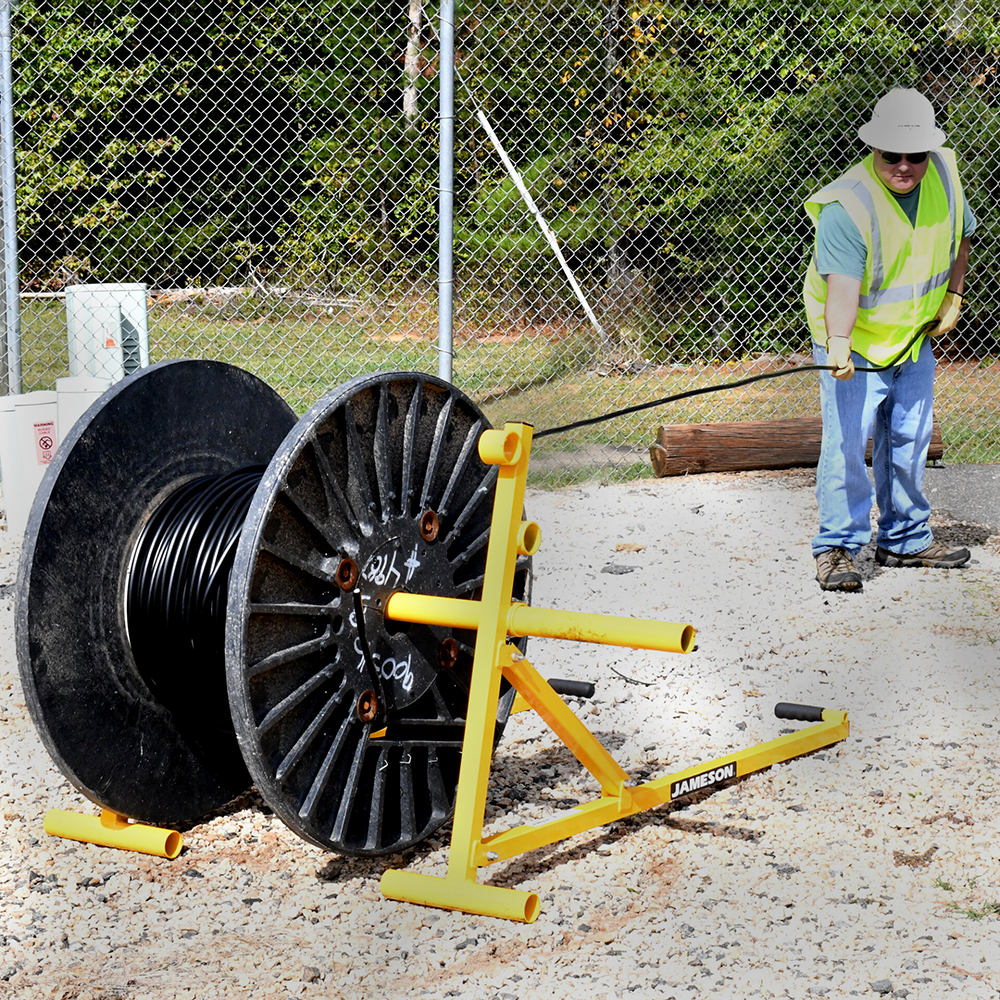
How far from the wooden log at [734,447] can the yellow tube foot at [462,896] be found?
18.0ft

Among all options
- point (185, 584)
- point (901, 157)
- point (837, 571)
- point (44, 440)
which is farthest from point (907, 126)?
point (44, 440)

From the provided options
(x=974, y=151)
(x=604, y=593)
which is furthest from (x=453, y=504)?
(x=974, y=151)

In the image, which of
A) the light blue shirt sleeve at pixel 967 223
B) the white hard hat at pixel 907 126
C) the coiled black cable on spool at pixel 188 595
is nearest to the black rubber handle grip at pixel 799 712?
the coiled black cable on spool at pixel 188 595

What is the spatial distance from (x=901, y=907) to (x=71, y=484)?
259 centimetres

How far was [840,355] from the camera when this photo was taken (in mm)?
5824

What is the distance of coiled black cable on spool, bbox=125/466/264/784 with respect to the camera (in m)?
3.52

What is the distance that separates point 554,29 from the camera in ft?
37.7

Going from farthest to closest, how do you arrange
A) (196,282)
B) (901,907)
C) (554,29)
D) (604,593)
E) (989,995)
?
1. (196,282)
2. (554,29)
3. (604,593)
4. (901,907)
5. (989,995)

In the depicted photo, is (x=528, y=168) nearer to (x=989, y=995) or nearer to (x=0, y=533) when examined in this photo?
(x=0, y=533)

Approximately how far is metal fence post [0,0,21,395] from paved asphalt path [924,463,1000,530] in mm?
5729

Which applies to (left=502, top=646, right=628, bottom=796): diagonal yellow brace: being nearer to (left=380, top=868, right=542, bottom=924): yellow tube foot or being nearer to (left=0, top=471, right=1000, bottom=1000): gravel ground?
(left=0, top=471, right=1000, bottom=1000): gravel ground

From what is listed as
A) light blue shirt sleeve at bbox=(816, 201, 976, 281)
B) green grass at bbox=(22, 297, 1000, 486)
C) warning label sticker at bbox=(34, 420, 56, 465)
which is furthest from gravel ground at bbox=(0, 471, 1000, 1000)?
green grass at bbox=(22, 297, 1000, 486)

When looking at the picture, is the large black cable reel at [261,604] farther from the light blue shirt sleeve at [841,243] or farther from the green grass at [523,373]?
the green grass at [523,373]

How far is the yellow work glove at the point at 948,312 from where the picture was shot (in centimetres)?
616
